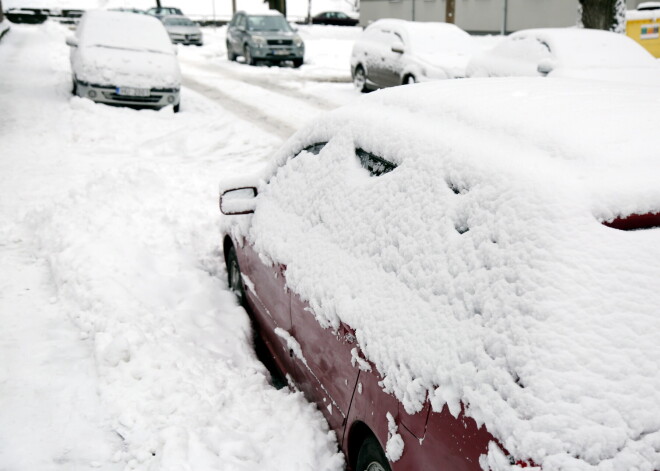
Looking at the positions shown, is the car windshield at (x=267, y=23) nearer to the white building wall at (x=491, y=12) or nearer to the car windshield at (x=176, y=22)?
the car windshield at (x=176, y=22)

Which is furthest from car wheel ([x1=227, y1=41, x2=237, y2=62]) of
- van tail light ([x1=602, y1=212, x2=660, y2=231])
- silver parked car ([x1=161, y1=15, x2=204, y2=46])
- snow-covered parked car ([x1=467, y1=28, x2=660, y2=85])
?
van tail light ([x1=602, y1=212, x2=660, y2=231])

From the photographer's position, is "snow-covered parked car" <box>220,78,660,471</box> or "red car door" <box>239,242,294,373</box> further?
"red car door" <box>239,242,294,373</box>

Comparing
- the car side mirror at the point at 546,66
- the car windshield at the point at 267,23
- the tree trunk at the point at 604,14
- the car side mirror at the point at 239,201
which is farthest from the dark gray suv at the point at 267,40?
the car side mirror at the point at 239,201

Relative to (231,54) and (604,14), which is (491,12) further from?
(604,14)

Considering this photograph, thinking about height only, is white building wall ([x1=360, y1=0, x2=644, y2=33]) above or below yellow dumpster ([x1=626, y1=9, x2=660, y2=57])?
above

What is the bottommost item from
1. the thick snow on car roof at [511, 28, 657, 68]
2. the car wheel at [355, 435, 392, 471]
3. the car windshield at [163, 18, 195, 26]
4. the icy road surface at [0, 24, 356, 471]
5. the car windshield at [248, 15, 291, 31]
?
the icy road surface at [0, 24, 356, 471]

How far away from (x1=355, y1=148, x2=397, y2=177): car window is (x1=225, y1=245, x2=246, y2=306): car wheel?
1775mm

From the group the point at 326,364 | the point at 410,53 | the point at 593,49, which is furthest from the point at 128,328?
the point at 410,53

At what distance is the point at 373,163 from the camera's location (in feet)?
9.04

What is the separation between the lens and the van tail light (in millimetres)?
1804

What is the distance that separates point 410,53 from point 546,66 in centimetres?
398

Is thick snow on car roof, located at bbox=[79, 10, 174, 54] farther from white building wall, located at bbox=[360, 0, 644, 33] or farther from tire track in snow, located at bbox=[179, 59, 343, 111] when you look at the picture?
white building wall, located at bbox=[360, 0, 644, 33]

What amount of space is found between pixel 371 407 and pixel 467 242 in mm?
768

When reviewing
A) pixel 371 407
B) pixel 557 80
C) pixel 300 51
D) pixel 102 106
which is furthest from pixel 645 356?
pixel 300 51
